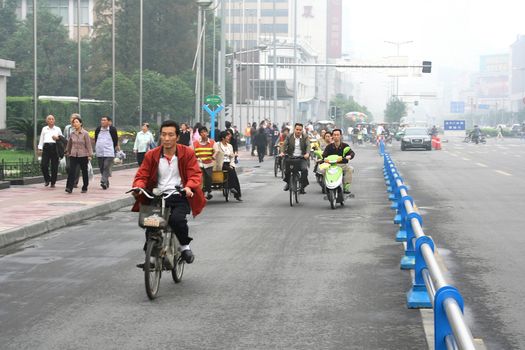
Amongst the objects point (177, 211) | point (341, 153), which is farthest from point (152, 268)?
point (341, 153)

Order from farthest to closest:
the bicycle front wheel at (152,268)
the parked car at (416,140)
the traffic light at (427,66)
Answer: the parked car at (416,140), the traffic light at (427,66), the bicycle front wheel at (152,268)

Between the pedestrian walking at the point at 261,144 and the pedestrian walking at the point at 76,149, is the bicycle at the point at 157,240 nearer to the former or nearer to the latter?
the pedestrian walking at the point at 76,149

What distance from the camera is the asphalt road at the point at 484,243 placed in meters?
7.97

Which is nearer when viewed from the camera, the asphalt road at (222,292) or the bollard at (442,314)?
the bollard at (442,314)

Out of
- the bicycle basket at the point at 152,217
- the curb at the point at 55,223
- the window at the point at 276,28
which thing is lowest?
the curb at the point at 55,223

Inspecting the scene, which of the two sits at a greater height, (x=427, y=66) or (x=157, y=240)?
(x=427, y=66)

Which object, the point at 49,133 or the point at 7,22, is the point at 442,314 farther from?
the point at 7,22

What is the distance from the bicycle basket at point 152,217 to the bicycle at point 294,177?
10.8 m

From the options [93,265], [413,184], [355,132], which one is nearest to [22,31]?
[355,132]

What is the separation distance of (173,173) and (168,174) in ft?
0.17

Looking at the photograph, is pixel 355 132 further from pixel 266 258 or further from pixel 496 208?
pixel 266 258

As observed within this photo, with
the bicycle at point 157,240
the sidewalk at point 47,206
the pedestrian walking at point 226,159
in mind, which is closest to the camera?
the bicycle at point 157,240

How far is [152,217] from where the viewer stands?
29.8 feet

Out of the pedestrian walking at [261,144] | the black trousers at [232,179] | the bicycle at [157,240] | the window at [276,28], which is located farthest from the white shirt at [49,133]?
the window at [276,28]
